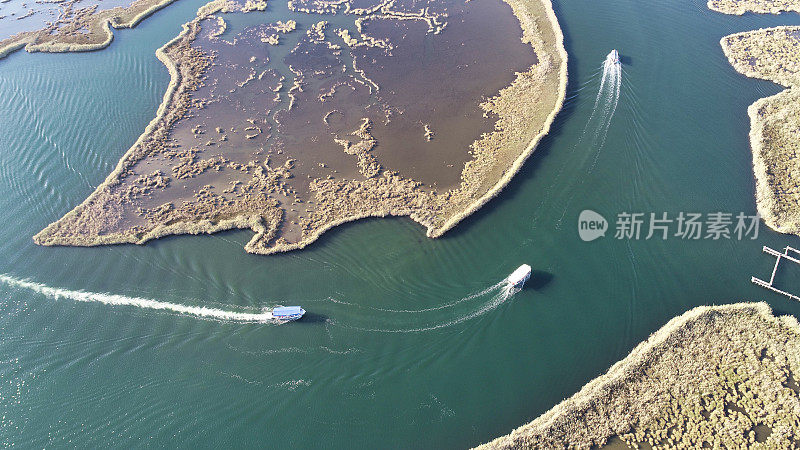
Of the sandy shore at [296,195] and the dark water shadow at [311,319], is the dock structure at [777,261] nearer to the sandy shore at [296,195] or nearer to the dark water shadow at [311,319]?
the sandy shore at [296,195]

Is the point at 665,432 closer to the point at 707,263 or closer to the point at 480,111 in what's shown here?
the point at 707,263

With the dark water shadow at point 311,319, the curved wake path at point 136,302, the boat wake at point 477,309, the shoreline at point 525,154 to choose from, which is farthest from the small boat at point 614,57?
the curved wake path at point 136,302

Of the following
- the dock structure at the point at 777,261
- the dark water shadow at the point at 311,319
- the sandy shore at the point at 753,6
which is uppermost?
the sandy shore at the point at 753,6

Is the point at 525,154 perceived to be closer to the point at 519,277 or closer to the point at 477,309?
the point at 519,277

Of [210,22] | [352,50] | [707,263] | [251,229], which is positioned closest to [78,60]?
[210,22]

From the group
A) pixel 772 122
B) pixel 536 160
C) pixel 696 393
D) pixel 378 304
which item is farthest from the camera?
pixel 772 122

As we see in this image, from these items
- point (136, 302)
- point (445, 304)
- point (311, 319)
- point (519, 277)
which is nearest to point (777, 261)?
point (519, 277)
